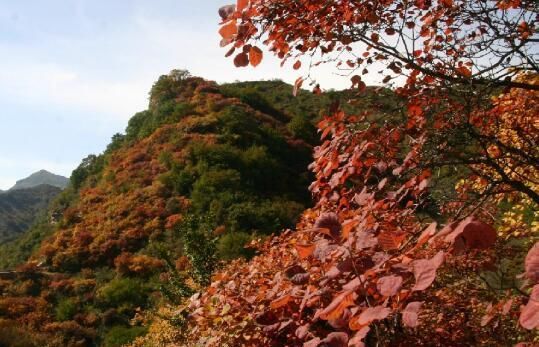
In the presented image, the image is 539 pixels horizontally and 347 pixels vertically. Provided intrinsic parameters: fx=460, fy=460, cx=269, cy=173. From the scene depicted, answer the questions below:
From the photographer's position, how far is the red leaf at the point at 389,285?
131cm

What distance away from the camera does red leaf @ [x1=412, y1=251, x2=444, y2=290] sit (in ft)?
3.98

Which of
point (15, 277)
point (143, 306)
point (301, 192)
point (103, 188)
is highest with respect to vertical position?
point (103, 188)

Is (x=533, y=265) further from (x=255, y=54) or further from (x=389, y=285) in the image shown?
(x=255, y=54)

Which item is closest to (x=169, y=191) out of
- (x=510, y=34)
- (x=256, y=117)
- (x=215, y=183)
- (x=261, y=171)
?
(x=215, y=183)

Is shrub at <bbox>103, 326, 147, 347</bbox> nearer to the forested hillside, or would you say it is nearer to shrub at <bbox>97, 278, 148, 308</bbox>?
the forested hillside

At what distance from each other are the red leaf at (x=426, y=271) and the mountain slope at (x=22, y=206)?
7571 cm

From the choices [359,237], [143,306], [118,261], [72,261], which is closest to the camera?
[359,237]

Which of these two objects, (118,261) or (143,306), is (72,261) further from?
(143,306)

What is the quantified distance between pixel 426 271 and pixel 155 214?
22909mm

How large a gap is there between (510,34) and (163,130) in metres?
28.4

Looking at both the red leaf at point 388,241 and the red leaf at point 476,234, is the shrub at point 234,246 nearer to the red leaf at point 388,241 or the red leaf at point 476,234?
the red leaf at point 388,241

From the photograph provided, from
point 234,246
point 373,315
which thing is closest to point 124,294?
point 234,246

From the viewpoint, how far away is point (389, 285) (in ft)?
4.43

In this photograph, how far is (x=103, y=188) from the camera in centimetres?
2819
